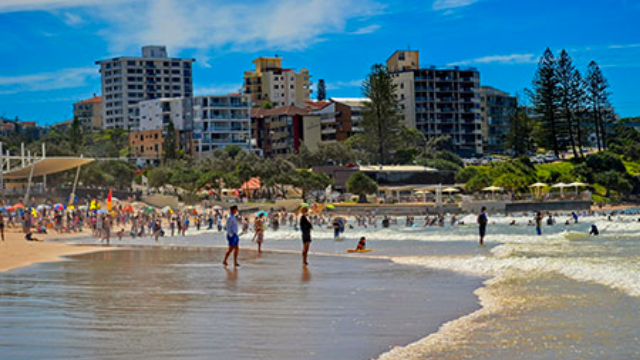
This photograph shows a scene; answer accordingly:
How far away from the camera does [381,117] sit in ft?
269

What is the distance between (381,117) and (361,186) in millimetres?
19471

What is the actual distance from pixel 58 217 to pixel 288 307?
29.9 meters

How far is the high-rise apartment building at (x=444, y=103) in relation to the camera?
3893 inches

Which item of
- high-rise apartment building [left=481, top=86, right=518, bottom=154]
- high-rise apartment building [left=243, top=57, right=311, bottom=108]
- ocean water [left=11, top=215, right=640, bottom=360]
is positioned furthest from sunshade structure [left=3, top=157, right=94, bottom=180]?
high-rise apartment building [left=481, top=86, right=518, bottom=154]

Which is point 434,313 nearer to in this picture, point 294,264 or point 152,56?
point 294,264

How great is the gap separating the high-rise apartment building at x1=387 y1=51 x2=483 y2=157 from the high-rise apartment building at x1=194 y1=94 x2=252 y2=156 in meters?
20.3

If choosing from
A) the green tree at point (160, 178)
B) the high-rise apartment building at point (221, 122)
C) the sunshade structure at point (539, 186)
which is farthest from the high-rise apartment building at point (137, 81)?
the sunshade structure at point (539, 186)

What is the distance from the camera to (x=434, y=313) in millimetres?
9023

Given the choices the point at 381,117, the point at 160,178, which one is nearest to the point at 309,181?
the point at 160,178

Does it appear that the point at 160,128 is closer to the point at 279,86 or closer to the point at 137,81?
the point at 279,86

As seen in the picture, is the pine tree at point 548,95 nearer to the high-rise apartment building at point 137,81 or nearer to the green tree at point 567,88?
the green tree at point 567,88

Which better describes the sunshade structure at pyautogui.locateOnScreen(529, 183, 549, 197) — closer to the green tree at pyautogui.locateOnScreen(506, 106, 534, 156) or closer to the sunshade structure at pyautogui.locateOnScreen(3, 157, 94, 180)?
the green tree at pyautogui.locateOnScreen(506, 106, 534, 156)

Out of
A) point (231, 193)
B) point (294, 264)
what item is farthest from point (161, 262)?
point (231, 193)

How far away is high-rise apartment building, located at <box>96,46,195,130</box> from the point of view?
138125 millimetres
